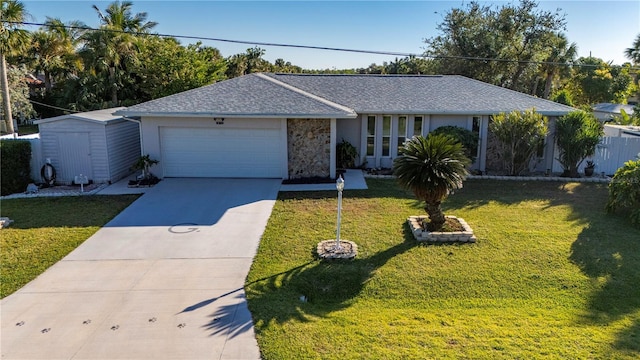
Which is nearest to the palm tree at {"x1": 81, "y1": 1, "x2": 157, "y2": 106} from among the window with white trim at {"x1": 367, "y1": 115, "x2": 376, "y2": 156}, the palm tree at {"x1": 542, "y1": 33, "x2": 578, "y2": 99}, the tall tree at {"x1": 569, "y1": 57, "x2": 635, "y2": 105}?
the window with white trim at {"x1": 367, "y1": 115, "x2": 376, "y2": 156}

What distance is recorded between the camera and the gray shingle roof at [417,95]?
15.7m

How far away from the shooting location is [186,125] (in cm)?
1448

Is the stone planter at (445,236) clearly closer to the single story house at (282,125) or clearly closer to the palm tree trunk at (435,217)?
the palm tree trunk at (435,217)

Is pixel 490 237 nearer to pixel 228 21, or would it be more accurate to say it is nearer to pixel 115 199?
pixel 115 199

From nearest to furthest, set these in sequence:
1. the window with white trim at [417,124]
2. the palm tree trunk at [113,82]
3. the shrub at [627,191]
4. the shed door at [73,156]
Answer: the shrub at [627,191], the shed door at [73,156], the window with white trim at [417,124], the palm tree trunk at [113,82]

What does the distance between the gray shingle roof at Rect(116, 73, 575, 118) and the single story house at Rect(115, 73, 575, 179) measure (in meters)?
0.04

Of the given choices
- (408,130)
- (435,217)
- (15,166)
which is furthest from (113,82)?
(435,217)

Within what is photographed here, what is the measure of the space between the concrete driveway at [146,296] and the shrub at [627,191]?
909 centimetres

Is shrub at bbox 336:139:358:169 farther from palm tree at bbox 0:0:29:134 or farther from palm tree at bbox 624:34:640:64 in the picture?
palm tree at bbox 624:34:640:64

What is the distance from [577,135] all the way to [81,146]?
16.9 m

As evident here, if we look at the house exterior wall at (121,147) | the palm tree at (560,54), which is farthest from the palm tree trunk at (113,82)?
the palm tree at (560,54)

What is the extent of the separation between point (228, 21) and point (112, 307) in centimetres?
1327

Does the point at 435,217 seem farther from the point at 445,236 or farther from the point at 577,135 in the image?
the point at 577,135

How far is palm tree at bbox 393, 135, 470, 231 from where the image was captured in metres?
8.68
